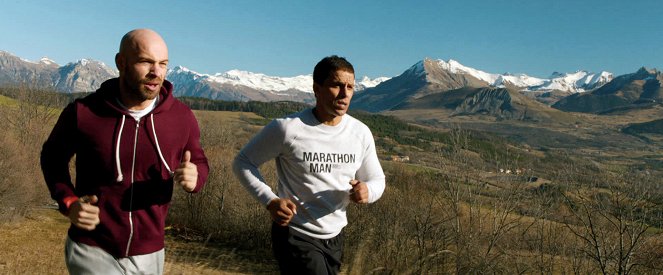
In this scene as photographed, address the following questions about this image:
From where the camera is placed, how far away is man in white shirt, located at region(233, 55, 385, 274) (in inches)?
111

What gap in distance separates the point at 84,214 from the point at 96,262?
298 millimetres

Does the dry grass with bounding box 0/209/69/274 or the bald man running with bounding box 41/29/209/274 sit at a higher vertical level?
the bald man running with bounding box 41/29/209/274

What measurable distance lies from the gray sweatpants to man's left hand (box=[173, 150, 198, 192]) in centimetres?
41

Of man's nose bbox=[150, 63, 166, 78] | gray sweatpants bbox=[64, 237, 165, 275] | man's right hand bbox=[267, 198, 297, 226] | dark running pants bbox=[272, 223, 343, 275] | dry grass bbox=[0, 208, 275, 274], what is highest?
man's nose bbox=[150, 63, 166, 78]

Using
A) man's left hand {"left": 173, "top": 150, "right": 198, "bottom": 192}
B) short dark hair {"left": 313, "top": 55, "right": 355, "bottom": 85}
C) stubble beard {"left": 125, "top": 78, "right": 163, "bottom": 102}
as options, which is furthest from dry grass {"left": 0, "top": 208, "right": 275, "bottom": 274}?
stubble beard {"left": 125, "top": 78, "right": 163, "bottom": 102}

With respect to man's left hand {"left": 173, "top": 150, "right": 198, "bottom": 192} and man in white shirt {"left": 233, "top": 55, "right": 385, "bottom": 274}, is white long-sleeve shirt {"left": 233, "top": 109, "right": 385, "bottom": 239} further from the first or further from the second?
man's left hand {"left": 173, "top": 150, "right": 198, "bottom": 192}

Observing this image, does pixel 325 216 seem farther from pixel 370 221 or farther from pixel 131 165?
pixel 370 221

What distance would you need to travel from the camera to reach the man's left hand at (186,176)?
2242 mm

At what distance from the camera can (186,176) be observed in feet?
7.38

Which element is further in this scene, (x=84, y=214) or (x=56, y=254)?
(x=56, y=254)

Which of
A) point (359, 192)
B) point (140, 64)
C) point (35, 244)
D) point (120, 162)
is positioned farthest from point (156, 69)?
point (35, 244)

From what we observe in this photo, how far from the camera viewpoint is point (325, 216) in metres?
2.87

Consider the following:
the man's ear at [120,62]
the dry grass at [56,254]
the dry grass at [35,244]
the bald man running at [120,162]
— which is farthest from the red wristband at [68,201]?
the dry grass at [35,244]

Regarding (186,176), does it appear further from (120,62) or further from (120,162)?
(120,62)
